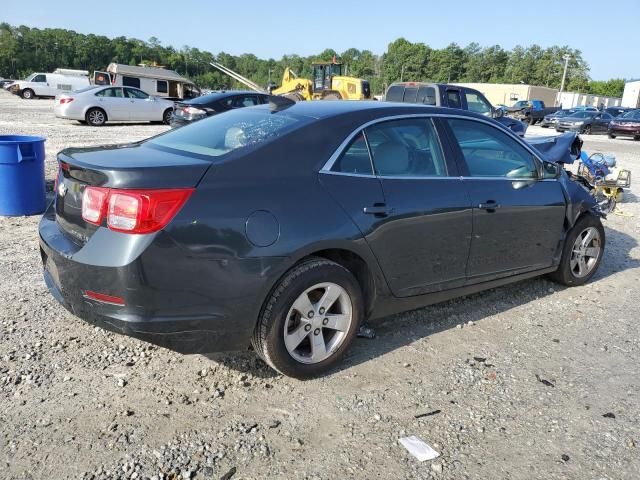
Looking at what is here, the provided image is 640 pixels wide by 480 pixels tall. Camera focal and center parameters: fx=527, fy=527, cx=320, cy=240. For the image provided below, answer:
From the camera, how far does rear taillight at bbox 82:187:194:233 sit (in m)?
2.57

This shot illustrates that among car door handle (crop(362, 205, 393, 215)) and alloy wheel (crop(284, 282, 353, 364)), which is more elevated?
car door handle (crop(362, 205, 393, 215))

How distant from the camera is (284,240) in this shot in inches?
112

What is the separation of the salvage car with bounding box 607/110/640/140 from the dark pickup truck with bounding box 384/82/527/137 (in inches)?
594

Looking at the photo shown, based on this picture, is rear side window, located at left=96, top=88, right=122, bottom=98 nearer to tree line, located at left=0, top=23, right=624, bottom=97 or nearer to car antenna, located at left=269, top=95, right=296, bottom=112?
car antenna, located at left=269, top=95, right=296, bottom=112

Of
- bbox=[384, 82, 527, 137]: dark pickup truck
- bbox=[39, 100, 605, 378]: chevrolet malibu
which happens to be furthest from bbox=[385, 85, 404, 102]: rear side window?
bbox=[39, 100, 605, 378]: chevrolet malibu

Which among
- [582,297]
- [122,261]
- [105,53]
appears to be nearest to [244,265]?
[122,261]

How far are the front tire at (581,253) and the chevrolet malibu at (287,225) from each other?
Answer: 0.79 meters

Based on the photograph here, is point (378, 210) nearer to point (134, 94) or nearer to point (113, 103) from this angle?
point (113, 103)

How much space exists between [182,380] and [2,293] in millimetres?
2025

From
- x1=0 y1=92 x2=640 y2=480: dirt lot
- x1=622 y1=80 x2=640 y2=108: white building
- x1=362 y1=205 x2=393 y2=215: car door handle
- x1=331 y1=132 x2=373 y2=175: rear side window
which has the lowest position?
x1=0 y1=92 x2=640 y2=480: dirt lot

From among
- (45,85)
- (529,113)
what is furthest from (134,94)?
(529,113)

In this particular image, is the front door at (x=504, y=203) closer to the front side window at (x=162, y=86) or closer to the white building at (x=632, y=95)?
the front side window at (x=162, y=86)

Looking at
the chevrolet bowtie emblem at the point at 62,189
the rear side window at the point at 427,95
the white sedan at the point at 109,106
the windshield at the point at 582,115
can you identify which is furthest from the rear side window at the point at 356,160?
the windshield at the point at 582,115

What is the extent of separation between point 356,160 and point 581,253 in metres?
2.89
